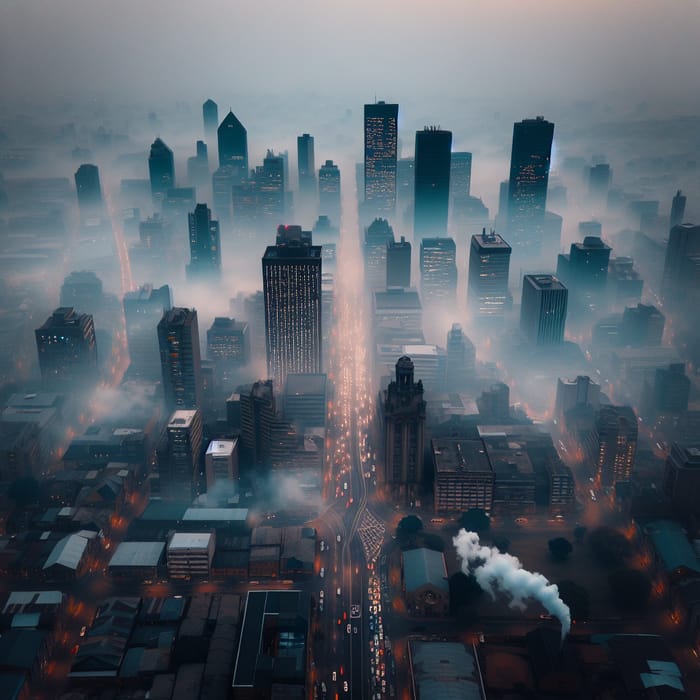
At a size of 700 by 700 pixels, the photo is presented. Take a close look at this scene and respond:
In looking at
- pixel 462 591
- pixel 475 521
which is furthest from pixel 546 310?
pixel 462 591

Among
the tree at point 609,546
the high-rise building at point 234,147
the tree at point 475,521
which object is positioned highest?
the high-rise building at point 234,147

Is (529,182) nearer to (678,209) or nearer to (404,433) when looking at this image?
(678,209)

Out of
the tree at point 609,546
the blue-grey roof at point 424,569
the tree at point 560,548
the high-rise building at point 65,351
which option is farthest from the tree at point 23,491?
the tree at point 609,546

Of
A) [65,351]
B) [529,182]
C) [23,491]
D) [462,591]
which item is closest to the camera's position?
[462,591]

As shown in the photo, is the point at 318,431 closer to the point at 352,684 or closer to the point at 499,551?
the point at 499,551

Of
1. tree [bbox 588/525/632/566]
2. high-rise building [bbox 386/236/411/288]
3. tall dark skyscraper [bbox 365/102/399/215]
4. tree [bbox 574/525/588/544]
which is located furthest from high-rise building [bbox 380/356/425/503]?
tall dark skyscraper [bbox 365/102/399/215]

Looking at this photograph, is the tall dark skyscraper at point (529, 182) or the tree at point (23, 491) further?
the tall dark skyscraper at point (529, 182)

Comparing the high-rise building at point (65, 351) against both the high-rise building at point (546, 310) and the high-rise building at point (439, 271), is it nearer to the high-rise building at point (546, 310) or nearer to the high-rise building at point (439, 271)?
the high-rise building at point (439, 271)

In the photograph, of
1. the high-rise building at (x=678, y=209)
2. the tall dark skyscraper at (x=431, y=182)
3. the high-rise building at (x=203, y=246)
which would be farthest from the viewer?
the tall dark skyscraper at (x=431, y=182)
